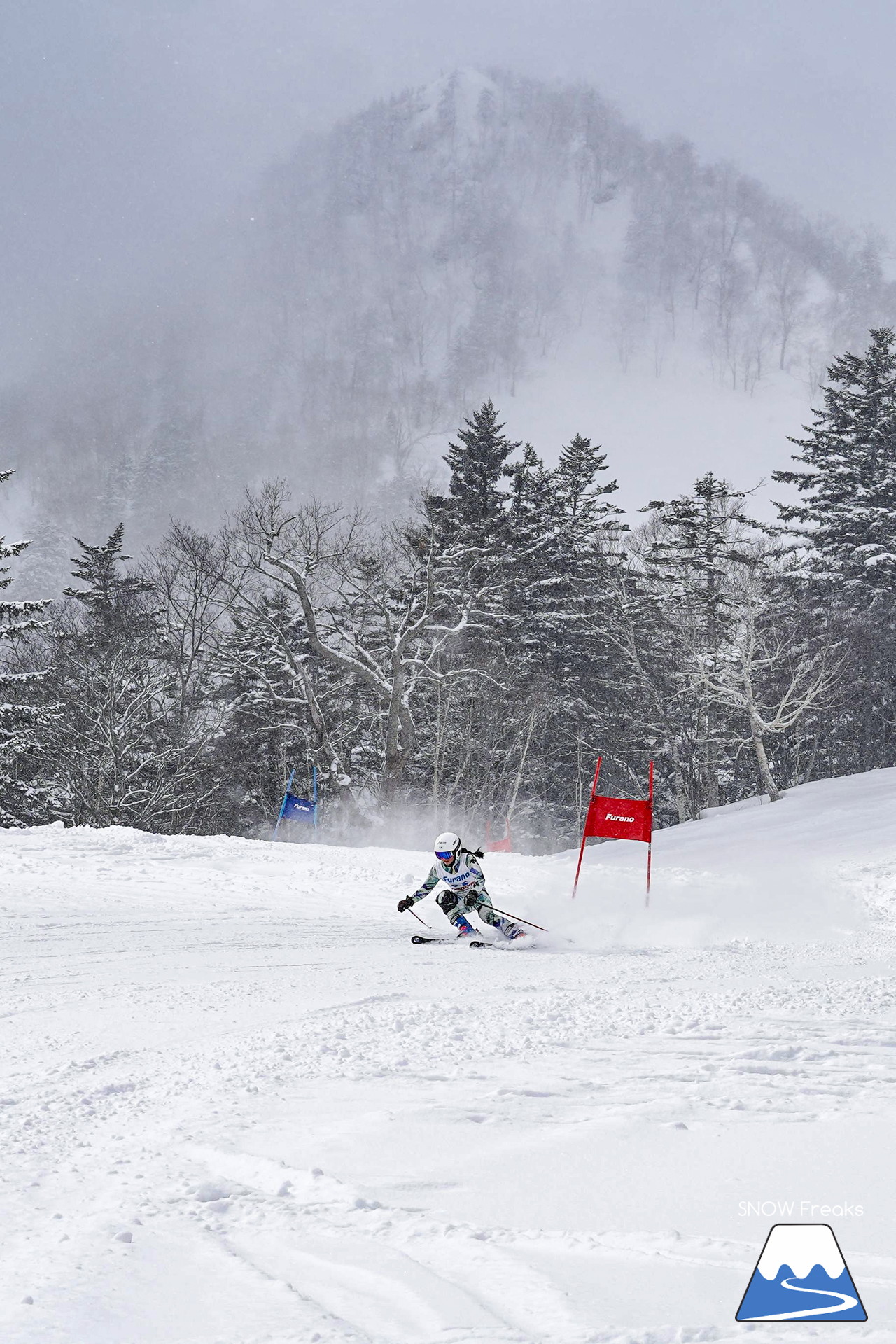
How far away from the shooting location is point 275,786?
118 feet

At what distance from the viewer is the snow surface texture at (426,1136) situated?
2.54 metres

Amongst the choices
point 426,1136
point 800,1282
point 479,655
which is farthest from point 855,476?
point 800,1282

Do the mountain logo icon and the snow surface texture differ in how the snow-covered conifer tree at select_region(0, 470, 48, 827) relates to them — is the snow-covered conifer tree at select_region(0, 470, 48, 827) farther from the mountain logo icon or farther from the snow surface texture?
the mountain logo icon

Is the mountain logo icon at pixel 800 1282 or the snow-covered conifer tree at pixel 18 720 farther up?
the snow-covered conifer tree at pixel 18 720

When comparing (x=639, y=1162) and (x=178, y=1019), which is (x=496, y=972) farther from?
(x=639, y=1162)

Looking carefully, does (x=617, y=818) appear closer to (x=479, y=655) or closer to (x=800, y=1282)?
(x=800, y=1282)

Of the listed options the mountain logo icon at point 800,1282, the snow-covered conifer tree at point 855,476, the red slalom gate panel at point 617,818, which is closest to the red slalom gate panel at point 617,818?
the red slalom gate panel at point 617,818

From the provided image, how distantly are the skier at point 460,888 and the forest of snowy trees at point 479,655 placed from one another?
15331mm

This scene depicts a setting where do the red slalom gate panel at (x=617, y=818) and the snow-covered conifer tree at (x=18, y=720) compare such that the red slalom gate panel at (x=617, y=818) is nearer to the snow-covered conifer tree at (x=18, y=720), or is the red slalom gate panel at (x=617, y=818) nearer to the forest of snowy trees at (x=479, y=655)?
the forest of snowy trees at (x=479, y=655)

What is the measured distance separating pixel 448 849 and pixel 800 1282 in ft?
24.2

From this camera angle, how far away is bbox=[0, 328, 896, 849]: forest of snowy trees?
88.6ft

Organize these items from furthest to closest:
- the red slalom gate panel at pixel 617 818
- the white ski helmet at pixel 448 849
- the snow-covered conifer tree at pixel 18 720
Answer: the snow-covered conifer tree at pixel 18 720
the red slalom gate panel at pixel 617 818
the white ski helmet at pixel 448 849

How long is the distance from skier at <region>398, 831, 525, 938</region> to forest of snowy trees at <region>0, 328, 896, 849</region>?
1533cm

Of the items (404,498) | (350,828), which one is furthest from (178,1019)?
(404,498)
